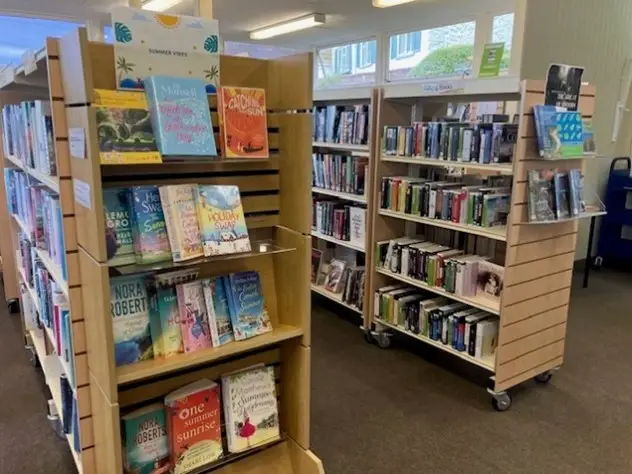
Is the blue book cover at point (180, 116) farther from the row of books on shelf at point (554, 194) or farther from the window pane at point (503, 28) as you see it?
the window pane at point (503, 28)

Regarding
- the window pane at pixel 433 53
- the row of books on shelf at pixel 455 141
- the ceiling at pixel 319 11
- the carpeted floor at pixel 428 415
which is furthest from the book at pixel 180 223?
the window pane at pixel 433 53

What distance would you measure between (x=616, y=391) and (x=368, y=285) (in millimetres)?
1591

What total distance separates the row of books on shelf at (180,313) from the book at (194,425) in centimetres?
20

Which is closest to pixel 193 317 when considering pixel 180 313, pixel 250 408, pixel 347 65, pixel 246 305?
pixel 180 313

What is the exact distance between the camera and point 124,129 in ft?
4.76

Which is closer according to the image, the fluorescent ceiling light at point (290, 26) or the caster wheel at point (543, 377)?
the caster wheel at point (543, 377)

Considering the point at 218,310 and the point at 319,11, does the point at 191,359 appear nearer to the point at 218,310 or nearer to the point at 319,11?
the point at 218,310

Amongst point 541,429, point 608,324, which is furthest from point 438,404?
point 608,324

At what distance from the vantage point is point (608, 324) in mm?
3988

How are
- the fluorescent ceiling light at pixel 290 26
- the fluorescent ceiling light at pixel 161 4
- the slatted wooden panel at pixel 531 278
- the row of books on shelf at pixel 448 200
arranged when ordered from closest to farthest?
the slatted wooden panel at pixel 531 278
the row of books on shelf at pixel 448 200
the fluorescent ceiling light at pixel 161 4
the fluorescent ceiling light at pixel 290 26

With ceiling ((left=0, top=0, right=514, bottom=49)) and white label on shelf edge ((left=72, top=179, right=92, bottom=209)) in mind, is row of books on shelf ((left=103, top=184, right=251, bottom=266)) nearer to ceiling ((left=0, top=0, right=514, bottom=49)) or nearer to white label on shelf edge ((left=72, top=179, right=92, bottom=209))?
white label on shelf edge ((left=72, top=179, right=92, bottom=209))

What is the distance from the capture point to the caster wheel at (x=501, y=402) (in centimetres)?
275

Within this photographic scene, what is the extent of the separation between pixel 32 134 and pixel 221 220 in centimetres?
107

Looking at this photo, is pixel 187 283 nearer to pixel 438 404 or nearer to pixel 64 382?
pixel 64 382
